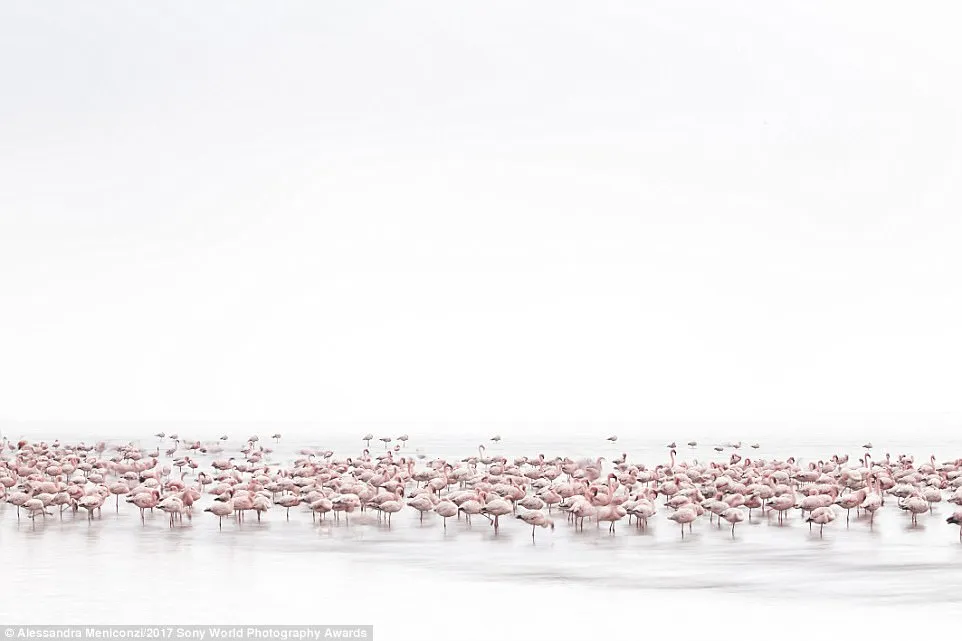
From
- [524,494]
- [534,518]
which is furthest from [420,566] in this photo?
[524,494]

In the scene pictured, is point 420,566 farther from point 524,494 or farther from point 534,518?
point 524,494

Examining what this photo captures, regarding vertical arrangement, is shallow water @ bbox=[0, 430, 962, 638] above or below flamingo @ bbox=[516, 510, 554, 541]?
below

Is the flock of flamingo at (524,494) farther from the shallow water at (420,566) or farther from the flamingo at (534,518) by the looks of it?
the shallow water at (420,566)

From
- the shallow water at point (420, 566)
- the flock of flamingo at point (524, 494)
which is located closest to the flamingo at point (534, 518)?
the flock of flamingo at point (524, 494)

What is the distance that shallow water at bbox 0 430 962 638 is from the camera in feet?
50.2

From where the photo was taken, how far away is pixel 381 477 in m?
28.0

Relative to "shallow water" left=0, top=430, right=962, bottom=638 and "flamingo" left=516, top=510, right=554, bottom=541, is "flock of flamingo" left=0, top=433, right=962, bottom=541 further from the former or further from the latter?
"shallow water" left=0, top=430, right=962, bottom=638

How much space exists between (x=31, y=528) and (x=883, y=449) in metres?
42.6

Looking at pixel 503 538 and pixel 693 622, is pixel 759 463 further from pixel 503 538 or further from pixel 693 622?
pixel 693 622

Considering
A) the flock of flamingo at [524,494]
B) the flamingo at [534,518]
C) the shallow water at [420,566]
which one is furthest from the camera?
the flock of flamingo at [524,494]

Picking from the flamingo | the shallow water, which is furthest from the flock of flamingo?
the shallow water

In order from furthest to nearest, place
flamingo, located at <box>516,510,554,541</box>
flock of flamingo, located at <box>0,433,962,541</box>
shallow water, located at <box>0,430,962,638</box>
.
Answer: flock of flamingo, located at <box>0,433,962,541</box> < flamingo, located at <box>516,510,554,541</box> < shallow water, located at <box>0,430,962,638</box>

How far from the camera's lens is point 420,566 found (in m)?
18.4

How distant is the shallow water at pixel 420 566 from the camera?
1530 centimetres
